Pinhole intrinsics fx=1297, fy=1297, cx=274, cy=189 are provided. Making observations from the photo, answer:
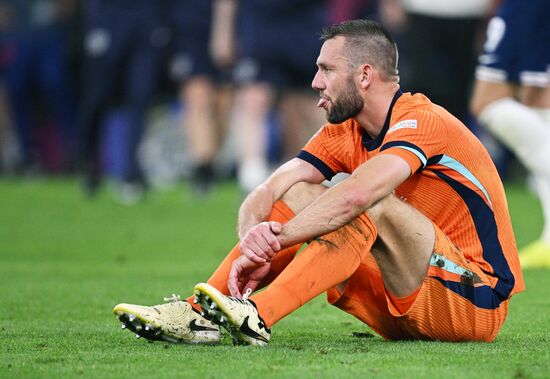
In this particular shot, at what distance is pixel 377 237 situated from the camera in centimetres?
491

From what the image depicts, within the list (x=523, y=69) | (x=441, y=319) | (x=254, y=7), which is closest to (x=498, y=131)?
(x=523, y=69)

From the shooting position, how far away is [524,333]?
18.3 feet

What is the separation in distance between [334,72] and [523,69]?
12.5 feet

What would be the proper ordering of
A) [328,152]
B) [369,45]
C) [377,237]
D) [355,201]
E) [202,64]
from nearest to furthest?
[355,201]
[377,237]
[369,45]
[328,152]
[202,64]

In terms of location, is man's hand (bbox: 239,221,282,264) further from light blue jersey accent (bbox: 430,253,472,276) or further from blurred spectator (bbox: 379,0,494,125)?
blurred spectator (bbox: 379,0,494,125)

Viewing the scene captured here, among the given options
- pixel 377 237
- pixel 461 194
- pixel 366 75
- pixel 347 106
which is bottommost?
pixel 377 237

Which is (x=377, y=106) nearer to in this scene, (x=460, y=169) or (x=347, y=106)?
(x=347, y=106)

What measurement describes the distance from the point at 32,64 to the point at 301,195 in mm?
13808

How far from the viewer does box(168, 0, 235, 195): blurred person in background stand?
47.2ft

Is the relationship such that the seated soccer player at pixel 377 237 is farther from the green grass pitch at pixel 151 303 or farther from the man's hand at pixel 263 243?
the green grass pitch at pixel 151 303

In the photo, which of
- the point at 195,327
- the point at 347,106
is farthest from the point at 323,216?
the point at 195,327

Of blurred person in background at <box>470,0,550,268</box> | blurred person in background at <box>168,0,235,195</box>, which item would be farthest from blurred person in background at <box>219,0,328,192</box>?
blurred person in background at <box>470,0,550,268</box>

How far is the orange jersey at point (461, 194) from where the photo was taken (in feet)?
16.6

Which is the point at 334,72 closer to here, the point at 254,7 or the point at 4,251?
the point at 4,251
